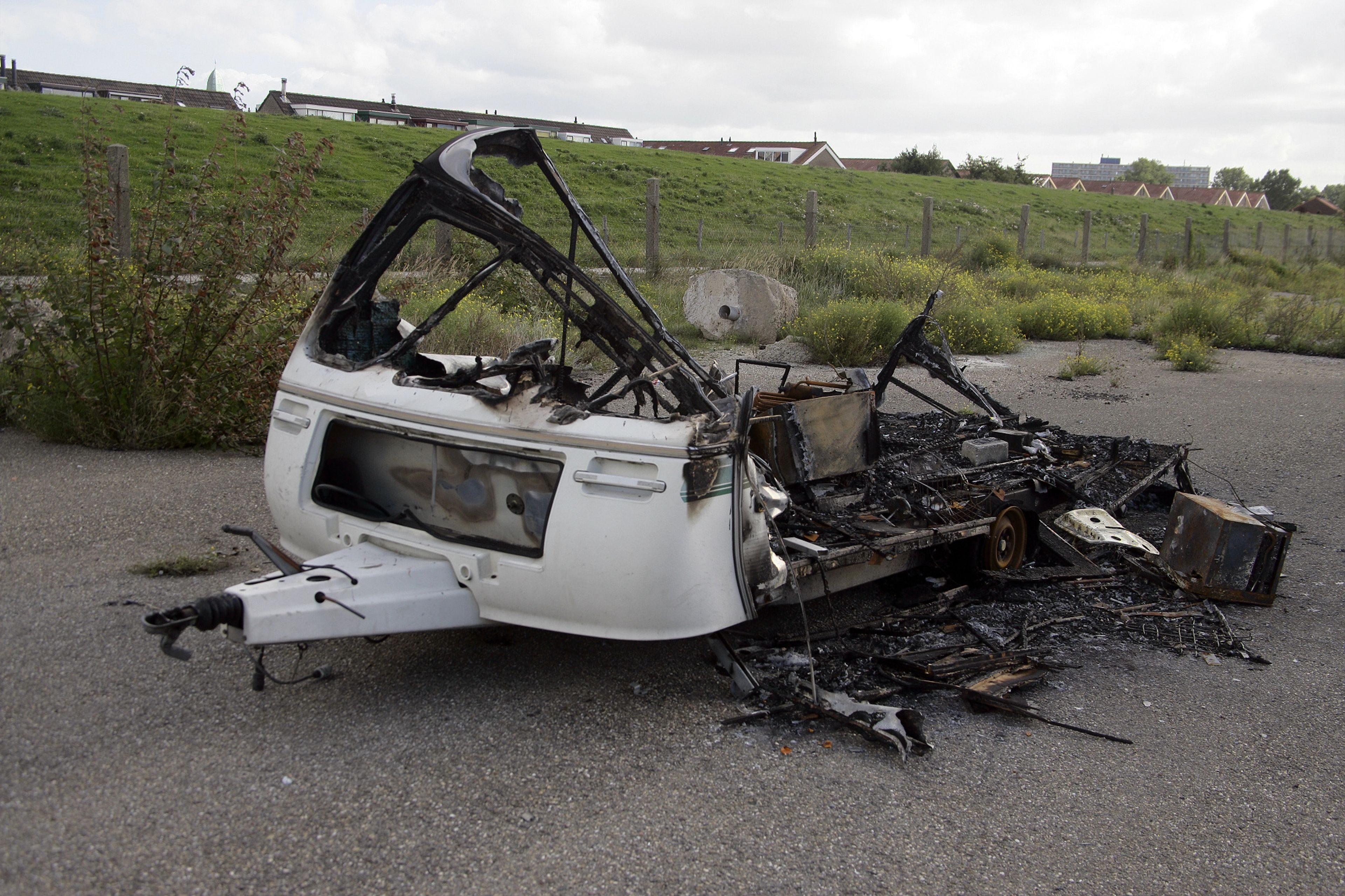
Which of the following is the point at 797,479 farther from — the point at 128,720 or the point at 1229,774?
the point at 128,720

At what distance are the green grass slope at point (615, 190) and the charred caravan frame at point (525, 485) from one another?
26.5 ft

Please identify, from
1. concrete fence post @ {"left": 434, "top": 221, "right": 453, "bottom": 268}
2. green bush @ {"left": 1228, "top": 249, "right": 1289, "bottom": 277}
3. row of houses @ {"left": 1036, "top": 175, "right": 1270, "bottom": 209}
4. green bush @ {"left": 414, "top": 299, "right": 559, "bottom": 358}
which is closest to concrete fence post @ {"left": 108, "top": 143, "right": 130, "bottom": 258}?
green bush @ {"left": 414, "top": 299, "right": 559, "bottom": 358}

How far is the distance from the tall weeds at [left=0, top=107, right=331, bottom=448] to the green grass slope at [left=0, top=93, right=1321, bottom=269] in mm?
4026

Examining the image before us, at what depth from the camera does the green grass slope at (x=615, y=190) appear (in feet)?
70.5

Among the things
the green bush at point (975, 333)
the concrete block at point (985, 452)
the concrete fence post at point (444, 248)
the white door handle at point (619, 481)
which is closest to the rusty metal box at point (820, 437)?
the concrete block at point (985, 452)

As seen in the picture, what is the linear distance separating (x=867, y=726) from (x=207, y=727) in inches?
88.2

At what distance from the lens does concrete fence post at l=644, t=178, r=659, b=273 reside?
16.0 m

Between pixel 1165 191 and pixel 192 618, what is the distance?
90343mm

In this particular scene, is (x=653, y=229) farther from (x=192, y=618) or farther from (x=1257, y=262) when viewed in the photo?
(x=1257, y=262)

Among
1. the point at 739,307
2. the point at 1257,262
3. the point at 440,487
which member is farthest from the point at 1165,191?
the point at 440,487

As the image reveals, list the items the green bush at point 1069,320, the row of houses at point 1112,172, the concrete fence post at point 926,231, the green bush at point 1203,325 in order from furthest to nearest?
the row of houses at point 1112,172, the concrete fence post at point 926,231, the green bush at point 1069,320, the green bush at point 1203,325

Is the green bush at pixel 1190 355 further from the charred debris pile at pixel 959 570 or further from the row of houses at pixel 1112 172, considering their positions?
the row of houses at pixel 1112 172

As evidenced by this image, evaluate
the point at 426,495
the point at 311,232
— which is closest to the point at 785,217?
the point at 311,232

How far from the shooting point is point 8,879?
2424mm
